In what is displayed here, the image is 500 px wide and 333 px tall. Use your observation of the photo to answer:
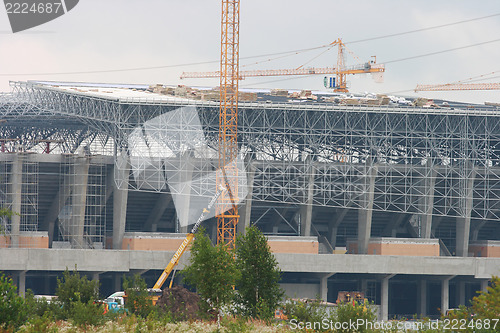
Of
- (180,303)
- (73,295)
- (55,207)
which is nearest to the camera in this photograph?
(73,295)

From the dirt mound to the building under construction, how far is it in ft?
127

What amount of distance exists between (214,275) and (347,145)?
61.6 m

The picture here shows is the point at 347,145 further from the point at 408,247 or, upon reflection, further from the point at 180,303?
the point at 180,303

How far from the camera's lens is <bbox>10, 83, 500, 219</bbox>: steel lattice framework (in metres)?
100

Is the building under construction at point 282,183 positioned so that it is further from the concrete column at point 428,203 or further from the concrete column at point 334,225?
the concrete column at point 334,225

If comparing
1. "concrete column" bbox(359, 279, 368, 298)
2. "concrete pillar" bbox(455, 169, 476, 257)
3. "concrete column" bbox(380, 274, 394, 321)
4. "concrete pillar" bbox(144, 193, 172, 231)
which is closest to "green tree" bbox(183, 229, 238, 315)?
"concrete column" bbox(380, 274, 394, 321)

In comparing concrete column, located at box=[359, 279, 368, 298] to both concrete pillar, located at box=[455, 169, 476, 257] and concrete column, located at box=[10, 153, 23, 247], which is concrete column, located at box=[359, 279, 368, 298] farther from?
concrete column, located at box=[10, 153, 23, 247]

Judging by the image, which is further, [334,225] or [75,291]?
[334,225]

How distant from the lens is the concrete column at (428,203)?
104m

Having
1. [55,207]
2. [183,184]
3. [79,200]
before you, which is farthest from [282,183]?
[55,207]

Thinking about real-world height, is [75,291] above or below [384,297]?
above

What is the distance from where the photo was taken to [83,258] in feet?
306

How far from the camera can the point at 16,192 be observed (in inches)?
3920

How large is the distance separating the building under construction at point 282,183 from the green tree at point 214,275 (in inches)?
1963
